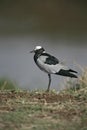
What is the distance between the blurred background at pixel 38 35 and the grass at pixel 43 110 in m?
2.86

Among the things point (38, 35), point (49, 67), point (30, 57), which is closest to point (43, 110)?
point (49, 67)

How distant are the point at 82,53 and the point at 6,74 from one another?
3.22 m

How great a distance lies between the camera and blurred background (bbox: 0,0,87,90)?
37.2 ft

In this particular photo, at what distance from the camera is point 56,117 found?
5414 millimetres

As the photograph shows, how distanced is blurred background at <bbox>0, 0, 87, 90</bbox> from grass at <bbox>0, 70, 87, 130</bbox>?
2862 mm

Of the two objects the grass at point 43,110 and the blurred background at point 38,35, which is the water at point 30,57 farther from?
the grass at point 43,110

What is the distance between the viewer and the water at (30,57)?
10.0m

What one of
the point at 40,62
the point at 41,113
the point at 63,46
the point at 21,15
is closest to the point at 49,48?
the point at 63,46

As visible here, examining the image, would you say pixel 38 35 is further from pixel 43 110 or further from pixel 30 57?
pixel 43 110

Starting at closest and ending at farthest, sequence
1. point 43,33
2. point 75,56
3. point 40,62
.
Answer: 1. point 40,62
2. point 75,56
3. point 43,33

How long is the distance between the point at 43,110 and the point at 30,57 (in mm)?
7136

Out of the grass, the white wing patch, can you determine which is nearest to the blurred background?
the white wing patch

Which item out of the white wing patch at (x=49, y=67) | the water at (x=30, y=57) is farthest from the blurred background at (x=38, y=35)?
the white wing patch at (x=49, y=67)

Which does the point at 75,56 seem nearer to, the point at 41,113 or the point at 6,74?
the point at 6,74
